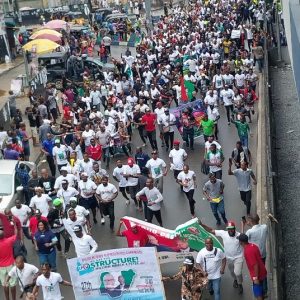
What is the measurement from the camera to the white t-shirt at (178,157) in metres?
16.2

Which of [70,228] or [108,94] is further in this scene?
[108,94]

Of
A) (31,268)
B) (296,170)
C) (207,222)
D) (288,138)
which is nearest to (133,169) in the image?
(207,222)

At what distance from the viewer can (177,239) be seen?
1204 centimetres

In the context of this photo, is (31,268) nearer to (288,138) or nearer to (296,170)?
(296,170)

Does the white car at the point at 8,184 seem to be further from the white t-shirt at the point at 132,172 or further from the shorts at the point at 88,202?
the white t-shirt at the point at 132,172

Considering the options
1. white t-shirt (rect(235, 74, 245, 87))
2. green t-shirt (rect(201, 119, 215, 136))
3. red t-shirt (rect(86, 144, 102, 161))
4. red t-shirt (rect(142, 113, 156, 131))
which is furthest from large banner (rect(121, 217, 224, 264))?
white t-shirt (rect(235, 74, 245, 87))

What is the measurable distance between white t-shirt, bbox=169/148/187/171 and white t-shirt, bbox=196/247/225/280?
538 cm

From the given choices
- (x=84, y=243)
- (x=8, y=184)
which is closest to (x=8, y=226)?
(x=84, y=243)

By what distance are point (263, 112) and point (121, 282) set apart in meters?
13.2

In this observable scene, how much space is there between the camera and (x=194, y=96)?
24.3 m

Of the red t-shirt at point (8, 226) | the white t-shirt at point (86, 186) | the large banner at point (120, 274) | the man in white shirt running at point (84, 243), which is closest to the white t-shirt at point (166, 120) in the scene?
the white t-shirt at point (86, 186)

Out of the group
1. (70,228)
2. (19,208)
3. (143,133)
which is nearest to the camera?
(70,228)

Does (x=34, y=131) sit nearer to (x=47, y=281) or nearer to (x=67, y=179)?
(x=67, y=179)

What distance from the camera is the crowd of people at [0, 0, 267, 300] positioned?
36.7 ft
